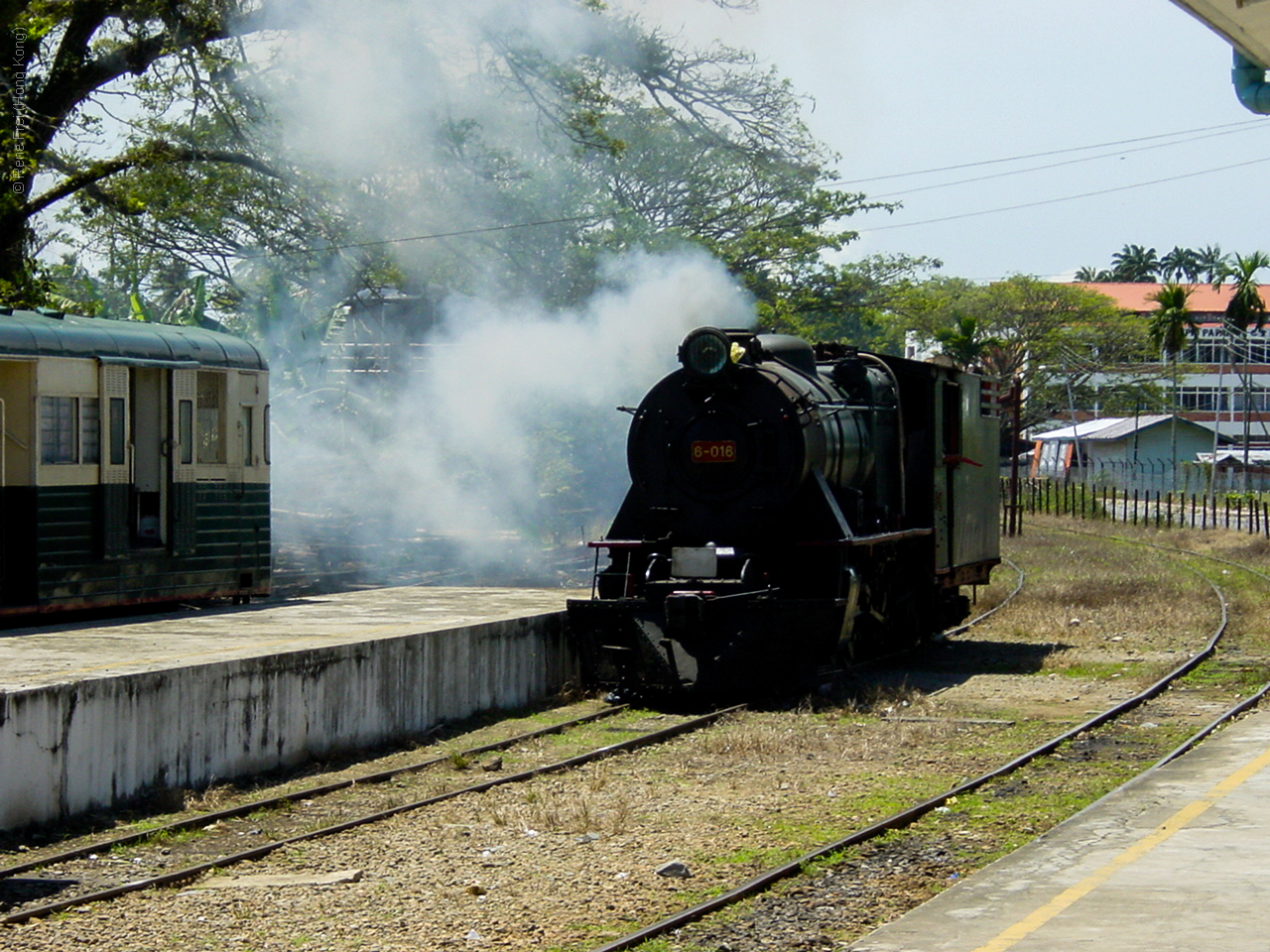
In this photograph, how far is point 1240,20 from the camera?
7035 millimetres

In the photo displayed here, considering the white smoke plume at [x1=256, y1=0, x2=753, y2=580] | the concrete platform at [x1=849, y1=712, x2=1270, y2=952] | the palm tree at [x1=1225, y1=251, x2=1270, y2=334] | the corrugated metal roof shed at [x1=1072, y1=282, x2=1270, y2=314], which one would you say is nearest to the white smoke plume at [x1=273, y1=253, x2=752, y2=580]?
the white smoke plume at [x1=256, y1=0, x2=753, y2=580]

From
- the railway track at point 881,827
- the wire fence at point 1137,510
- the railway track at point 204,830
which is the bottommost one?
the railway track at point 204,830

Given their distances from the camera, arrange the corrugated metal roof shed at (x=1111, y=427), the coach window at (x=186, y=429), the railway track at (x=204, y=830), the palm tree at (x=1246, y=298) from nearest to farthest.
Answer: the railway track at (x=204, y=830) → the coach window at (x=186, y=429) → the palm tree at (x=1246, y=298) → the corrugated metal roof shed at (x=1111, y=427)

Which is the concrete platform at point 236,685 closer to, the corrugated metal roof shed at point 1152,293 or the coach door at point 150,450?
the coach door at point 150,450

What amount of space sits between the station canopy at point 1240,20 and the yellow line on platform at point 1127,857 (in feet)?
12.5

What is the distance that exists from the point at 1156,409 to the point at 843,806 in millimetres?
65704

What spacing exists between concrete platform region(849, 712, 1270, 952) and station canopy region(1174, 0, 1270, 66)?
12.4 ft

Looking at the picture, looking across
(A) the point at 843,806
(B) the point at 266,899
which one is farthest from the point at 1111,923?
(B) the point at 266,899

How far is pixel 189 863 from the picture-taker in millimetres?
6797

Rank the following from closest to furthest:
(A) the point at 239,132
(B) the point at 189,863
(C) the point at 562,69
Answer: (B) the point at 189,863
(A) the point at 239,132
(C) the point at 562,69

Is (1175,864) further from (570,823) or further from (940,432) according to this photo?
(940,432)

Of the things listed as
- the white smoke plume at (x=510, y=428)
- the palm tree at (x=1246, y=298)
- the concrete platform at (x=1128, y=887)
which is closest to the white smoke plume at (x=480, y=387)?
the white smoke plume at (x=510, y=428)

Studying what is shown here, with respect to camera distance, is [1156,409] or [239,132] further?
[1156,409]

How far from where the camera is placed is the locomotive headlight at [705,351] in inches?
467
